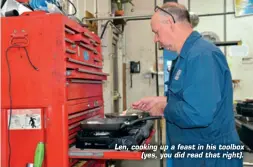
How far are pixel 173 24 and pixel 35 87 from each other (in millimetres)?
844

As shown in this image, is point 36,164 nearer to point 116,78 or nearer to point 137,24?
point 116,78

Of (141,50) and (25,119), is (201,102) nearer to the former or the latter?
(25,119)

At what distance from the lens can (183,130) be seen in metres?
1.40

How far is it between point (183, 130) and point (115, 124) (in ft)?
1.27

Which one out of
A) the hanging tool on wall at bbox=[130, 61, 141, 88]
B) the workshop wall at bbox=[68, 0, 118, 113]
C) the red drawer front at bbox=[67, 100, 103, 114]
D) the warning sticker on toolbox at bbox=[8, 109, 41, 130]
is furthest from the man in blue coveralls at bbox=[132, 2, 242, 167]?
the hanging tool on wall at bbox=[130, 61, 141, 88]

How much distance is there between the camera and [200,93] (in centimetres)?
118

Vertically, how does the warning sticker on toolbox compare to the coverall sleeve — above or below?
below

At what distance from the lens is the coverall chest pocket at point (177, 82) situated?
1.32 m

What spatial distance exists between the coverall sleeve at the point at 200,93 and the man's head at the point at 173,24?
0.72 feet

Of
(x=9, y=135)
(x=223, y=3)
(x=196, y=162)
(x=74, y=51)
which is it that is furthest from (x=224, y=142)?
(x=223, y=3)

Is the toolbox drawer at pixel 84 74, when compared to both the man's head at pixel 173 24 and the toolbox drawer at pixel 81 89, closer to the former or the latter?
the toolbox drawer at pixel 81 89

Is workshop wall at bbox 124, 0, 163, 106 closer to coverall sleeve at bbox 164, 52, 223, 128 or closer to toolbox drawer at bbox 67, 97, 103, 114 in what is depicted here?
toolbox drawer at bbox 67, 97, 103, 114

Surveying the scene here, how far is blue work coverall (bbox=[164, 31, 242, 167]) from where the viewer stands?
46.7 inches

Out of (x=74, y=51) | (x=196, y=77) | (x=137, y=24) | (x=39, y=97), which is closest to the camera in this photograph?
(x=196, y=77)
